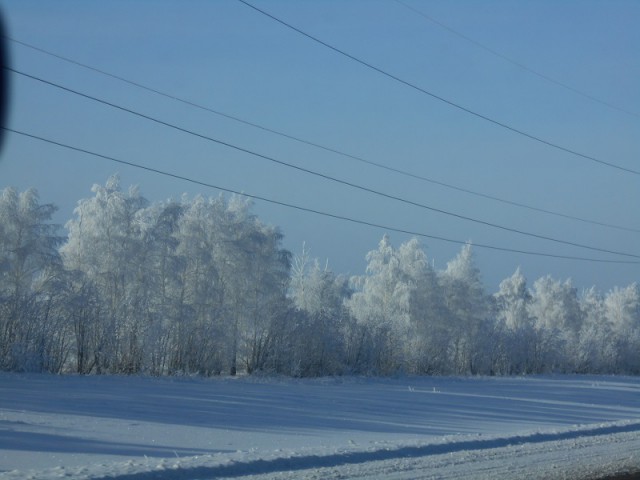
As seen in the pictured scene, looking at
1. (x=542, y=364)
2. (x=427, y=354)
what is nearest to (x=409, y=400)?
(x=427, y=354)

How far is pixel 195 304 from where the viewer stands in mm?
44375

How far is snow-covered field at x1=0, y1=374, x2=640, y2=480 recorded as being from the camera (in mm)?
14414

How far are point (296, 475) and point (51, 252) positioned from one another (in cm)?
A: 2893

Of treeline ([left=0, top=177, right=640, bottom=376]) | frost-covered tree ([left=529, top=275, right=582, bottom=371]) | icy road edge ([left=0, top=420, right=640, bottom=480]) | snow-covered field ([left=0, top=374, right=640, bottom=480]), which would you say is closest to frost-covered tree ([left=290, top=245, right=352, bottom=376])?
treeline ([left=0, top=177, right=640, bottom=376])

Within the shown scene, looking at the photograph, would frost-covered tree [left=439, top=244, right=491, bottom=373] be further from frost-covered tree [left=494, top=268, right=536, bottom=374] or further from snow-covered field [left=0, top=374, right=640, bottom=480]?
snow-covered field [left=0, top=374, right=640, bottom=480]

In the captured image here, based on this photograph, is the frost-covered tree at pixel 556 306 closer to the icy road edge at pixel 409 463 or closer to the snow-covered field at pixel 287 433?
the snow-covered field at pixel 287 433

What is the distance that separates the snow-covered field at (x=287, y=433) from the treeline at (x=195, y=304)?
5.07 metres

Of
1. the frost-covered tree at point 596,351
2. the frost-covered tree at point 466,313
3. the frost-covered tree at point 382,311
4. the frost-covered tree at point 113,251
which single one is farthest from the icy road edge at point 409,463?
the frost-covered tree at point 596,351

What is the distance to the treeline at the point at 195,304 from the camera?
122ft

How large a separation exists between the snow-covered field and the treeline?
5.07 metres

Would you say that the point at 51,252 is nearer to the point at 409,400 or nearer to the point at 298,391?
the point at 298,391

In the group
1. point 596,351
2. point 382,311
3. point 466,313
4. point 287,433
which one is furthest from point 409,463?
point 596,351

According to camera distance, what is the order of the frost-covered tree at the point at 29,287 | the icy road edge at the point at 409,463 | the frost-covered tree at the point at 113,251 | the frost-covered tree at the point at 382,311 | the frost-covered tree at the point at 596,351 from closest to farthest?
1. the icy road edge at the point at 409,463
2. the frost-covered tree at the point at 29,287
3. the frost-covered tree at the point at 113,251
4. the frost-covered tree at the point at 382,311
5. the frost-covered tree at the point at 596,351

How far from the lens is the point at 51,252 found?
130ft
